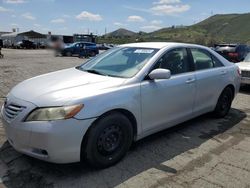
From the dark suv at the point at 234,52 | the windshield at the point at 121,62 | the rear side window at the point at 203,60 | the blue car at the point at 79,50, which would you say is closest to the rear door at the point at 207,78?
the rear side window at the point at 203,60

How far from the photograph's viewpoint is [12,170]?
3.64 m

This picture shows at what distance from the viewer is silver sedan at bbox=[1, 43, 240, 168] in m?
3.29

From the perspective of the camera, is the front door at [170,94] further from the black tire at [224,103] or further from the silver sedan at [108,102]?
the black tire at [224,103]

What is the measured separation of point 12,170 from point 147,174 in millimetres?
1652

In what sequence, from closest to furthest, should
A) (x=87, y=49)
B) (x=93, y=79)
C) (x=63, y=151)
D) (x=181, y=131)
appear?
(x=63, y=151), (x=93, y=79), (x=181, y=131), (x=87, y=49)

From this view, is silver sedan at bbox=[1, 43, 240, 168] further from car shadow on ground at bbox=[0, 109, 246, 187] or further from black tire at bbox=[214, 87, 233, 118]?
black tire at bbox=[214, 87, 233, 118]

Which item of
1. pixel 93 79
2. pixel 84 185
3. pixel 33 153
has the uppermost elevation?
pixel 93 79

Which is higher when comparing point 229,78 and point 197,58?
point 197,58

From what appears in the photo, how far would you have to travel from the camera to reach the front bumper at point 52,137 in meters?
3.21

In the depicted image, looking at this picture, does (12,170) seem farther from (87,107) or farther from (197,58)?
(197,58)

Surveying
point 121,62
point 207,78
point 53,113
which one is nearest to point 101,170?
point 53,113

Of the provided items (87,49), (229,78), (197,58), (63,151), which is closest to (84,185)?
(63,151)

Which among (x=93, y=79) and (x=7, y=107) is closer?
(x=7, y=107)

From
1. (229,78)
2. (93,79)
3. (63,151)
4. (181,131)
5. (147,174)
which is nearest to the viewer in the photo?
(63,151)
